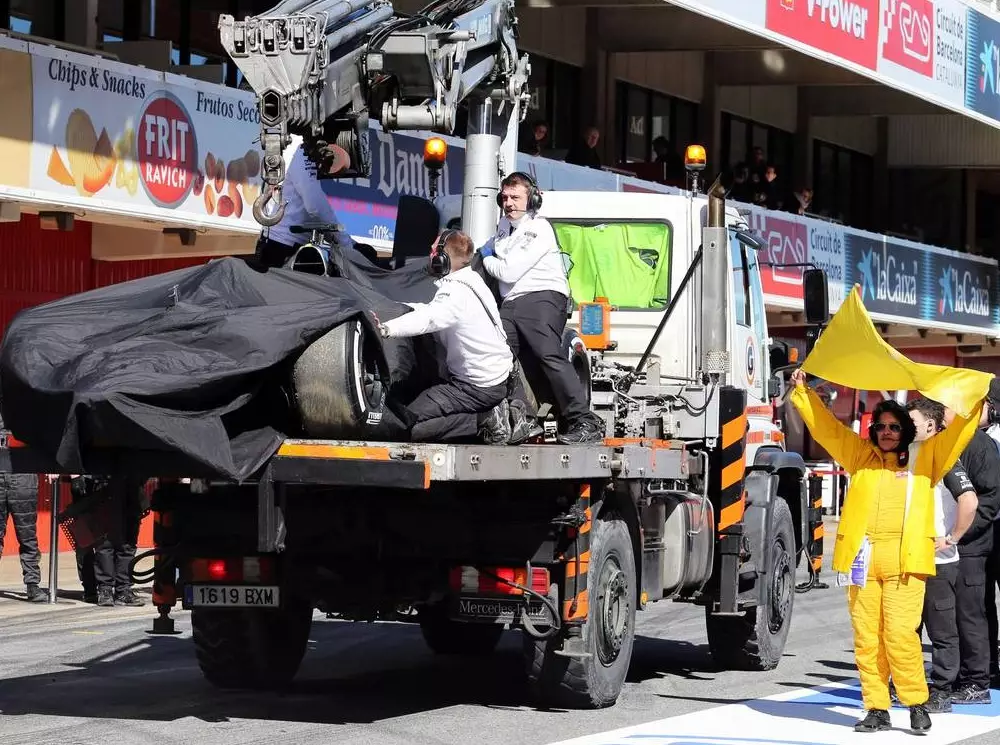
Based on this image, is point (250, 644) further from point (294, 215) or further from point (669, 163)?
point (669, 163)

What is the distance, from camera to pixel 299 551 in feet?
32.0

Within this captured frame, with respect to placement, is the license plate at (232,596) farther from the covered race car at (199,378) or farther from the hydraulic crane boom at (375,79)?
the hydraulic crane boom at (375,79)

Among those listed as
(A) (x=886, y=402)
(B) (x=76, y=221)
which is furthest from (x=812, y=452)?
(A) (x=886, y=402)

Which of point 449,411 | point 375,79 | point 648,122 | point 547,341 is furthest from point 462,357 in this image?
point 648,122

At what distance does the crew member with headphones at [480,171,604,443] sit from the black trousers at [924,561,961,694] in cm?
219

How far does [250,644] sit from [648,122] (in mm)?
24785

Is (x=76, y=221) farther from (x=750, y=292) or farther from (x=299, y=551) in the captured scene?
(x=299, y=551)

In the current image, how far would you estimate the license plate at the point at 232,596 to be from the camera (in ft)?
31.8

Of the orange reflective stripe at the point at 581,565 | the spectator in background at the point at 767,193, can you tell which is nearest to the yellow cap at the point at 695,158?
the orange reflective stripe at the point at 581,565

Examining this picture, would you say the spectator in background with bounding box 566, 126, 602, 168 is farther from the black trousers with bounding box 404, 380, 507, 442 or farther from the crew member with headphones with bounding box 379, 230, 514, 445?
the black trousers with bounding box 404, 380, 507, 442

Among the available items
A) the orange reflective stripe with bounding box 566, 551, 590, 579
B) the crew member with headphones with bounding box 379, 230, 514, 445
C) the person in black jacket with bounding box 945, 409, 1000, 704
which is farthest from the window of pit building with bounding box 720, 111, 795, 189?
the orange reflective stripe with bounding box 566, 551, 590, 579

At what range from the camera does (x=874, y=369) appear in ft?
34.0

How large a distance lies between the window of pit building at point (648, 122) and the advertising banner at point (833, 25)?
503 cm

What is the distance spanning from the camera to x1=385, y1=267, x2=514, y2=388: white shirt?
31.2 feet
